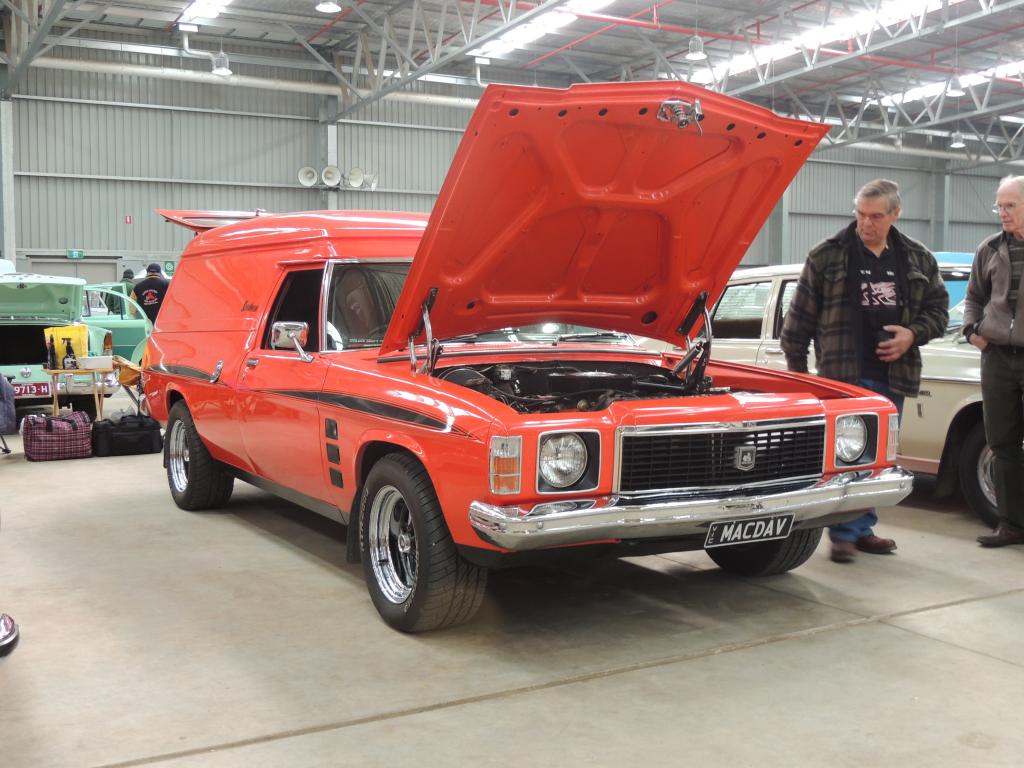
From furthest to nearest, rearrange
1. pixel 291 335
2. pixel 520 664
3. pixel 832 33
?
1. pixel 832 33
2. pixel 291 335
3. pixel 520 664

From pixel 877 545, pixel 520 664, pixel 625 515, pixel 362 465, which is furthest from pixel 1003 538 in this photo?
pixel 362 465

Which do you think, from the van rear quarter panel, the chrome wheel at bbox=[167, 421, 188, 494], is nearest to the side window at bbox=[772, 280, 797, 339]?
the van rear quarter panel

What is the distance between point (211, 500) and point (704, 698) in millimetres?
3929

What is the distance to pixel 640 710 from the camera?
3.19 meters

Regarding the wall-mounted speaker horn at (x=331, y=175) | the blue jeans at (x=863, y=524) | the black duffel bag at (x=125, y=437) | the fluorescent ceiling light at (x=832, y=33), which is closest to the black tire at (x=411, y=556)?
the blue jeans at (x=863, y=524)

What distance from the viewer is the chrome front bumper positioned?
11.0 feet

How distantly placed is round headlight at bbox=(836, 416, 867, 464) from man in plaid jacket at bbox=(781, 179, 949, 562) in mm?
865

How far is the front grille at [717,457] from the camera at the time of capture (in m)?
3.57

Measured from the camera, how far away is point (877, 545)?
5.25 meters

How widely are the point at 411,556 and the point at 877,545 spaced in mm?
2582

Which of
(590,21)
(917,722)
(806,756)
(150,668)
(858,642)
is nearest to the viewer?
(806,756)

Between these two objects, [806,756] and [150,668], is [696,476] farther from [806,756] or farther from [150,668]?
[150,668]

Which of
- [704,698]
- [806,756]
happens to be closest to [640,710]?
[704,698]

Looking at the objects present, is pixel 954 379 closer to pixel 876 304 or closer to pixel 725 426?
pixel 876 304
